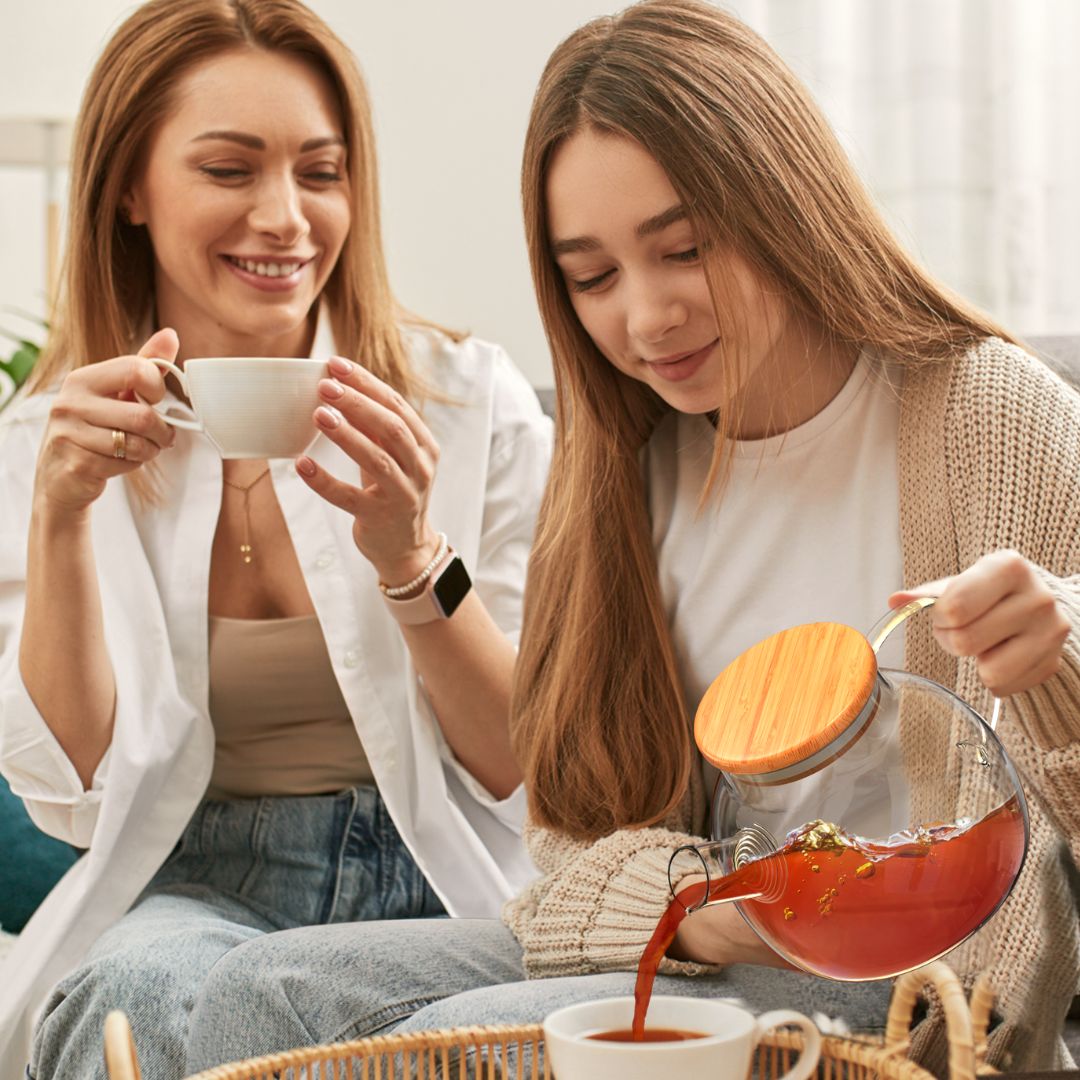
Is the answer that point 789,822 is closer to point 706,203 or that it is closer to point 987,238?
point 706,203

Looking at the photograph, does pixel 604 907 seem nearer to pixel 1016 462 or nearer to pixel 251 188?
pixel 1016 462

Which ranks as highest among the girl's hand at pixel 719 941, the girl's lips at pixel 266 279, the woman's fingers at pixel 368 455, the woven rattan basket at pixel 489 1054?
the girl's lips at pixel 266 279

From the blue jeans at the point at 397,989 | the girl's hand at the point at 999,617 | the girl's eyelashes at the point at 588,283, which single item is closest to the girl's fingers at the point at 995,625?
the girl's hand at the point at 999,617

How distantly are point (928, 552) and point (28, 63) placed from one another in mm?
2461

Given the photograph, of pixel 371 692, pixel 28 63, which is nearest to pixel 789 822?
pixel 371 692

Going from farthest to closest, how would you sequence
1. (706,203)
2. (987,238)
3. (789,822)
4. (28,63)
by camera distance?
1. (28,63)
2. (987,238)
3. (706,203)
4. (789,822)

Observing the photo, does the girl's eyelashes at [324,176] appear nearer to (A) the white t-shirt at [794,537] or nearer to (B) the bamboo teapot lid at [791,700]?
(A) the white t-shirt at [794,537]

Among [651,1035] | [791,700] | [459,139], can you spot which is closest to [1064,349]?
[791,700]

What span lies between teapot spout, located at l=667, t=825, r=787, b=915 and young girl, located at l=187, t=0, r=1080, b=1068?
0.25 metres

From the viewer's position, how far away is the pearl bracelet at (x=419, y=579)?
56.9 inches

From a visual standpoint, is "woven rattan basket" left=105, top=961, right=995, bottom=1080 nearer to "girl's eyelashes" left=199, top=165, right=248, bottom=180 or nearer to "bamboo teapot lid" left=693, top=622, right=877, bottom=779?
"bamboo teapot lid" left=693, top=622, right=877, bottom=779

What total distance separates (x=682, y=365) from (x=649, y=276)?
0.08 m

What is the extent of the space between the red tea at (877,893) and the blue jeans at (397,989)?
258 millimetres

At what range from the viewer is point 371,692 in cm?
156
